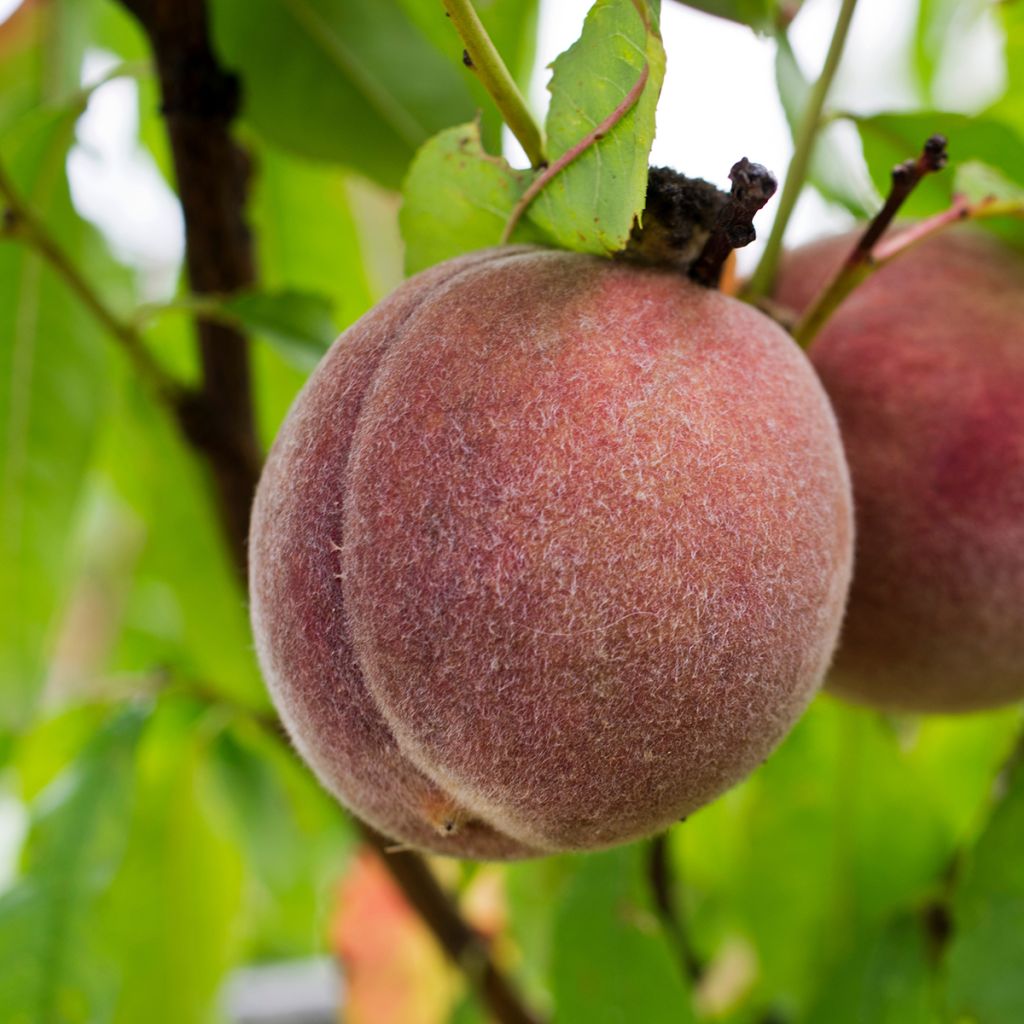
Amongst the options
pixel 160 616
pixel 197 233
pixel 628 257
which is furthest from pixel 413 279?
pixel 160 616

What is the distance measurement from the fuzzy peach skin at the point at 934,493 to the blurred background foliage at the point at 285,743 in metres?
0.14

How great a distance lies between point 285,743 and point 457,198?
2.51 feet

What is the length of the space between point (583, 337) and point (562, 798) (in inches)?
10.4

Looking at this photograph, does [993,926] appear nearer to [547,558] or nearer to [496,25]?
[547,558]

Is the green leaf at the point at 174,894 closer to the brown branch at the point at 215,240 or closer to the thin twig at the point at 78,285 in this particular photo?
the brown branch at the point at 215,240

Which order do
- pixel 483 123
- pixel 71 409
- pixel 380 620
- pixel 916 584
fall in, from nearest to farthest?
pixel 380 620
pixel 916 584
pixel 483 123
pixel 71 409

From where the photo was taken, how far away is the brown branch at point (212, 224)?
1.09 metres

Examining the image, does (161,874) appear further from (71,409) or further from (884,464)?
(884,464)

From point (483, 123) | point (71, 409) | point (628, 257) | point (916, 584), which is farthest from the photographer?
point (71, 409)

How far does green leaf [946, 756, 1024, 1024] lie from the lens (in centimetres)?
112

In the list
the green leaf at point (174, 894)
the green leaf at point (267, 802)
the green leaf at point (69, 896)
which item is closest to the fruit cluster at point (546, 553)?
the green leaf at point (69, 896)

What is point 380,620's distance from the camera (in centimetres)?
67

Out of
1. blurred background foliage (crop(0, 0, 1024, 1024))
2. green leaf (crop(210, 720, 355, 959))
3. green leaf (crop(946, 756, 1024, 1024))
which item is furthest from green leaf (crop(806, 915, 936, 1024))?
green leaf (crop(210, 720, 355, 959))

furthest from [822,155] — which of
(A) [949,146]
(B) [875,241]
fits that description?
(B) [875,241]
